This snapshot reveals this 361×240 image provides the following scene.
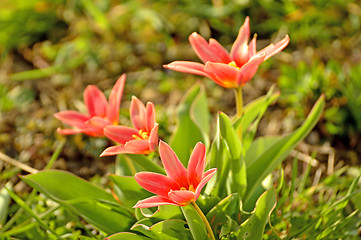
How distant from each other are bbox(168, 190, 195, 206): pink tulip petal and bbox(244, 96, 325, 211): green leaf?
430mm

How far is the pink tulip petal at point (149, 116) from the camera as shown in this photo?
3.79 ft

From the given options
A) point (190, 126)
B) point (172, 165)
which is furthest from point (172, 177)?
point (190, 126)

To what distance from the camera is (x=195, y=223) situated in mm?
1158

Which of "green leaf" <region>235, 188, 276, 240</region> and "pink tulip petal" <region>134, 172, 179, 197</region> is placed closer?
"pink tulip petal" <region>134, 172, 179, 197</region>

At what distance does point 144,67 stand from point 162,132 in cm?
61

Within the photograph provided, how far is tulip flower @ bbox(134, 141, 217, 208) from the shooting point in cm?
103

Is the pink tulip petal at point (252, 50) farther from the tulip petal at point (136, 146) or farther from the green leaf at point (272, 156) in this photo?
the tulip petal at point (136, 146)

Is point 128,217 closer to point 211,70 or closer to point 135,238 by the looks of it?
point 135,238

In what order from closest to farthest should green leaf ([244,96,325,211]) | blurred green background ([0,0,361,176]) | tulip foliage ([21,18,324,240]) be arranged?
1. tulip foliage ([21,18,324,240])
2. green leaf ([244,96,325,211])
3. blurred green background ([0,0,361,176])

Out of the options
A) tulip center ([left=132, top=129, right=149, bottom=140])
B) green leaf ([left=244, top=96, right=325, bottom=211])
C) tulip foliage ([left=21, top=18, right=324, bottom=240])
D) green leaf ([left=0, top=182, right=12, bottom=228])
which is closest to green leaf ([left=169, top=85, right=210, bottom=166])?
tulip foliage ([left=21, top=18, right=324, bottom=240])

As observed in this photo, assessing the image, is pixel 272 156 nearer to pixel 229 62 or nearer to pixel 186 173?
pixel 229 62

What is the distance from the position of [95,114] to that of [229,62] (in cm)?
42

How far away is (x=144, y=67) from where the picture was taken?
2.54 m

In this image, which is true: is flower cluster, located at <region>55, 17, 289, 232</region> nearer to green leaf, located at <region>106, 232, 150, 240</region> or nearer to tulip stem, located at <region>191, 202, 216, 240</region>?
tulip stem, located at <region>191, 202, 216, 240</region>
